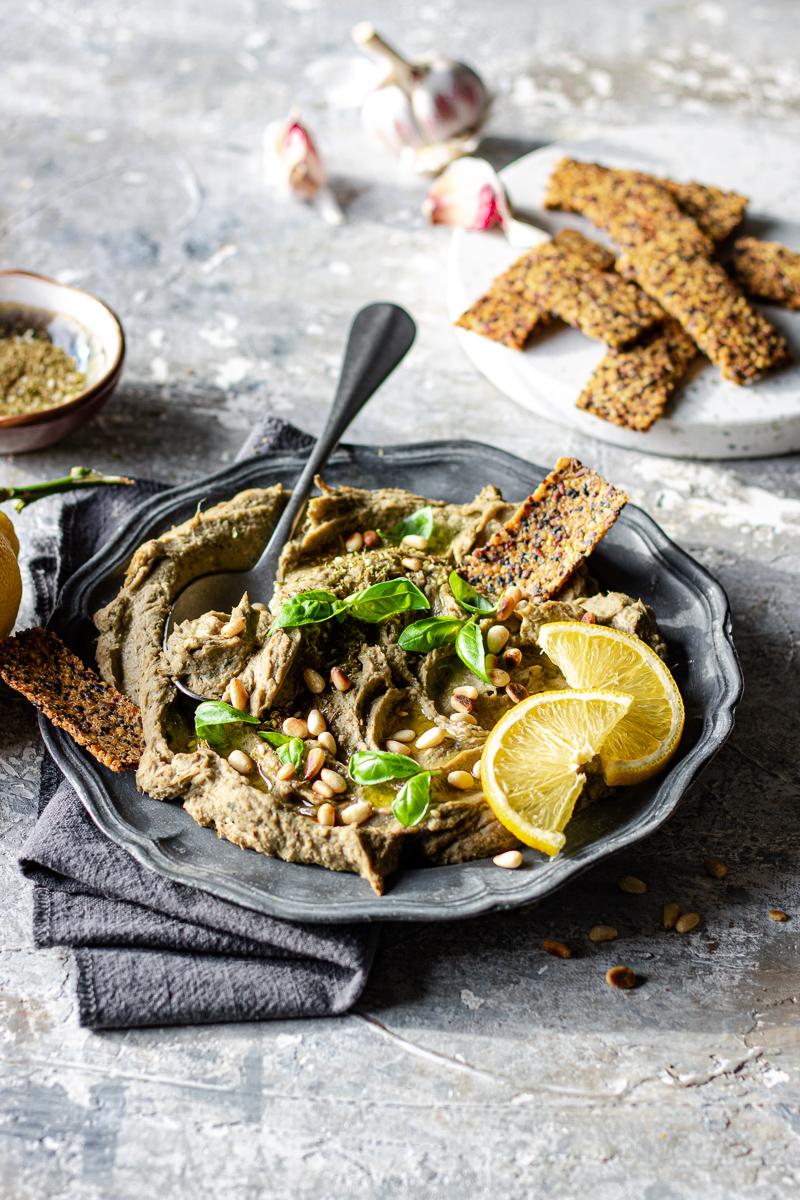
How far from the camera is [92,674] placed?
3164 mm

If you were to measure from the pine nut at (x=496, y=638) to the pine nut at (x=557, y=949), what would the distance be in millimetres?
748

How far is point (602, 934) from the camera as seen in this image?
2893 mm

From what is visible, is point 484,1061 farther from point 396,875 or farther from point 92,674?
point 92,674

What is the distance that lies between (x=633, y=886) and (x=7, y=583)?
1822mm

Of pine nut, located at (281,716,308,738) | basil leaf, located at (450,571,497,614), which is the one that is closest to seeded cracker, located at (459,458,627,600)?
basil leaf, located at (450,571,497,614)

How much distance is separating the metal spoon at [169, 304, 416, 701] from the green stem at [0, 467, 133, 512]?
602mm

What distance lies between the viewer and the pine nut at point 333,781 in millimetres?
2830

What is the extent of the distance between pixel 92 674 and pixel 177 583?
35cm

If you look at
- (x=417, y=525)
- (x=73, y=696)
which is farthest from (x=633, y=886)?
(x=73, y=696)

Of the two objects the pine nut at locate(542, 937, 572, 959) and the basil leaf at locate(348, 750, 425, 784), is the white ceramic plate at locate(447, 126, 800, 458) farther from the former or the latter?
the pine nut at locate(542, 937, 572, 959)

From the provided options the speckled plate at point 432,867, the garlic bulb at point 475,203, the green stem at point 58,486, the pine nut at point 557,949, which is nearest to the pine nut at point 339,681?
the speckled plate at point 432,867

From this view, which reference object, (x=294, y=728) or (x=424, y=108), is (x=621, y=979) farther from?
(x=424, y=108)

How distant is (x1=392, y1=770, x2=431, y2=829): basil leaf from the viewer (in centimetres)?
272

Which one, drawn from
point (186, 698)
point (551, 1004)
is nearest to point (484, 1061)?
point (551, 1004)
